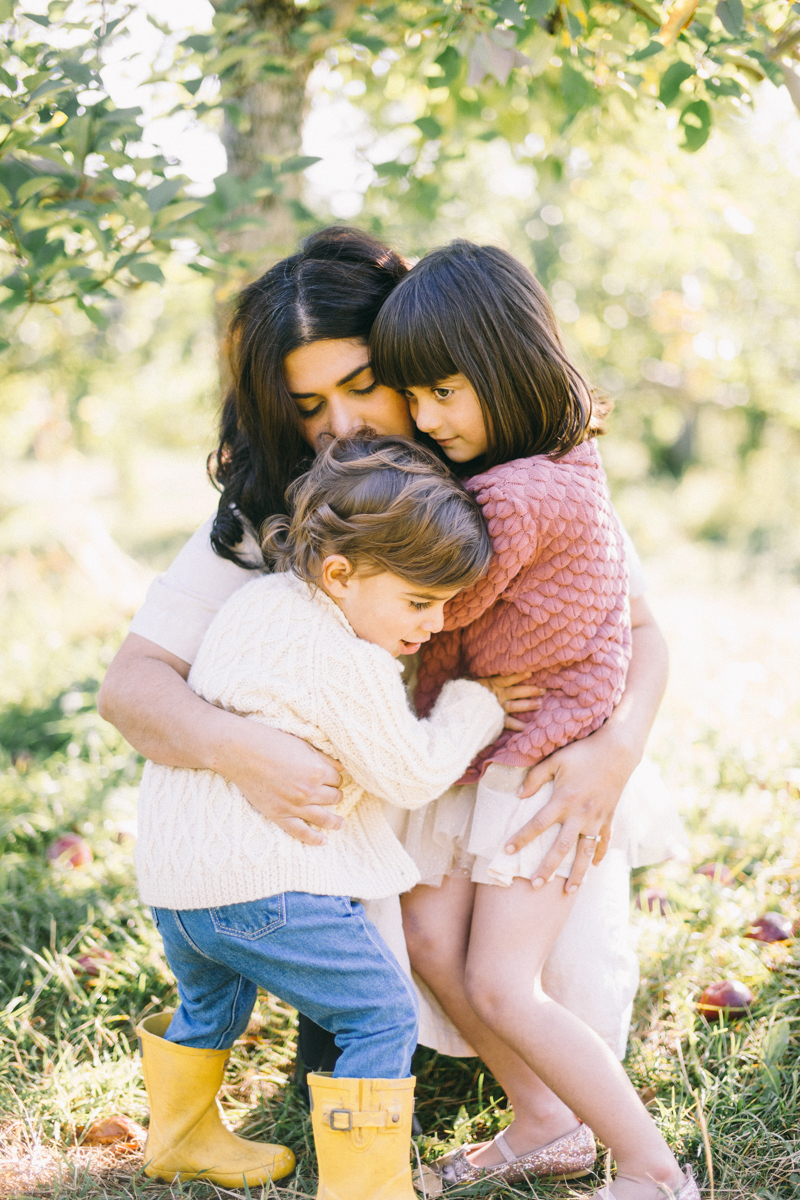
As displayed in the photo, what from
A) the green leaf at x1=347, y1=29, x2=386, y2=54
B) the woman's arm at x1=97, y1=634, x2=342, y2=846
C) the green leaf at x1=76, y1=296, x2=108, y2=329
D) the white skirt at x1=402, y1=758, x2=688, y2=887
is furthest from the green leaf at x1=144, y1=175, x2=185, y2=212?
the white skirt at x1=402, y1=758, x2=688, y2=887

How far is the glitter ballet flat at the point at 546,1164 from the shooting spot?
160 cm

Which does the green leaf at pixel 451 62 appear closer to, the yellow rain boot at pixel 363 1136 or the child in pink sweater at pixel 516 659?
the child in pink sweater at pixel 516 659

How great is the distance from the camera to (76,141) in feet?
5.81

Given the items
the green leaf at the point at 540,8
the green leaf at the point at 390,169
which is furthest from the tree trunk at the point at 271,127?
the green leaf at the point at 540,8

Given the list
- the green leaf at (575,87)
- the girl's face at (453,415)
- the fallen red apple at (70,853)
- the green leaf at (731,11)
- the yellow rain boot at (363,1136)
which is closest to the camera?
the yellow rain boot at (363,1136)

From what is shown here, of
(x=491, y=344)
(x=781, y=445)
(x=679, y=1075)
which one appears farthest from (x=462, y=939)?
(x=781, y=445)

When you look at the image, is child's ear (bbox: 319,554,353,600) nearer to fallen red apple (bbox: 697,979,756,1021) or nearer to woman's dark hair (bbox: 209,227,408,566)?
woman's dark hair (bbox: 209,227,408,566)

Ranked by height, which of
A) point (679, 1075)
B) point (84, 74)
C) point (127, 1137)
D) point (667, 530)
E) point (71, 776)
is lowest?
point (667, 530)

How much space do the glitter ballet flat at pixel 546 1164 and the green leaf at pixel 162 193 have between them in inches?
77.3

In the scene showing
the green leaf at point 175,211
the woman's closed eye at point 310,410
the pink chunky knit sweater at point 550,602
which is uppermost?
the green leaf at point 175,211

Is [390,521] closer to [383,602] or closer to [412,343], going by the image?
[383,602]

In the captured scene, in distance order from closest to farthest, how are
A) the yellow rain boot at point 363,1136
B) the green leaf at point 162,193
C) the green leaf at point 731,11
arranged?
1. the yellow rain boot at point 363,1136
2. the green leaf at point 731,11
3. the green leaf at point 162,193

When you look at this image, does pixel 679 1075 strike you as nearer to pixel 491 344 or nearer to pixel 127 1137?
pixel 127 1137

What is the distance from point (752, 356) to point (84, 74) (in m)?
4.99
